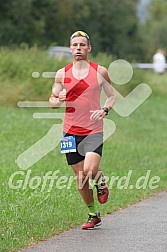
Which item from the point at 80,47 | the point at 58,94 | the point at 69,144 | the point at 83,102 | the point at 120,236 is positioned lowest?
the point at 120,236

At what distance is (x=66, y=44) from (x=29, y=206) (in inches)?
1946

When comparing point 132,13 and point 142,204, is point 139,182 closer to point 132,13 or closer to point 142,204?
point 142,204

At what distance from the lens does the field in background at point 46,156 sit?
391 inches

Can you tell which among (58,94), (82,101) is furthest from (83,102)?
(58,94)

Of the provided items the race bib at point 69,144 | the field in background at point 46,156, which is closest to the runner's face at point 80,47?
the race bib at point 69,144

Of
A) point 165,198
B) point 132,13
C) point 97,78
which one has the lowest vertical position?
point 165,198

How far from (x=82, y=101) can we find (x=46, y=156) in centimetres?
688

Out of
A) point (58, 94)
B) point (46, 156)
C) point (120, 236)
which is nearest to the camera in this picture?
point (120, 236)

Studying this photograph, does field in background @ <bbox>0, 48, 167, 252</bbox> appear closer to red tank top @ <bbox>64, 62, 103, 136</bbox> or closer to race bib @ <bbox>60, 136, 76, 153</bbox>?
race bib @ <bbox>60, 136, 76, 153</bbox>

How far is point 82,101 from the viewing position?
9.62 m

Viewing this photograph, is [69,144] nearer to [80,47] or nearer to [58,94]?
[58,94]

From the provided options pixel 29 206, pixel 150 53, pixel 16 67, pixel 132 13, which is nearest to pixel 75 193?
pixel 29 206

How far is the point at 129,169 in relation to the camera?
15.7m

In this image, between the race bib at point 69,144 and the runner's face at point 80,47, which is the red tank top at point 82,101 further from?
the runner's face at point 80,47
